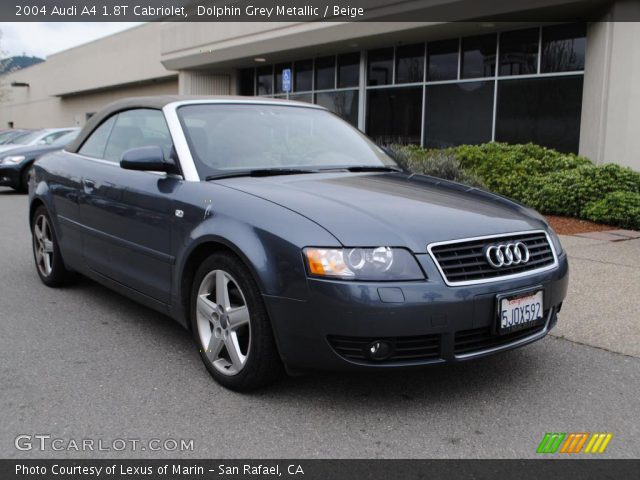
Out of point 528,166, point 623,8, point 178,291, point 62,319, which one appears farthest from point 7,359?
point 623,8

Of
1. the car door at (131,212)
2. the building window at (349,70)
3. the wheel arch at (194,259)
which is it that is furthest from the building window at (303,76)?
the wheel arch at (194,259)

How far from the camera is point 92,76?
35781 millimetres

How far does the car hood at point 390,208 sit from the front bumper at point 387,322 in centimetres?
21

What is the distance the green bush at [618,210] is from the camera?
9125 mm

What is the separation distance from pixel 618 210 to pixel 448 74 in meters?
7.42

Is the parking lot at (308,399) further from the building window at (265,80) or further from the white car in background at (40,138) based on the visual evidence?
the building window at (265,80)

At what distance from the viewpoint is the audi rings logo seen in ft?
10.5

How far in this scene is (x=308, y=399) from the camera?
11.1 ft

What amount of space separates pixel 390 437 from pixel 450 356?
46 cm

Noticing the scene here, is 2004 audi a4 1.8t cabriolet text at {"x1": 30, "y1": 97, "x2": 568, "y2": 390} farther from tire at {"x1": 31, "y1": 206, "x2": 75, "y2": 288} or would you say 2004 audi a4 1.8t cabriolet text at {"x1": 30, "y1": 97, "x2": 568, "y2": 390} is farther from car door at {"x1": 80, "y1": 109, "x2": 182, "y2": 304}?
tire at {"x1": 31, "y1": 206, "x2": 75, "y2": 288}

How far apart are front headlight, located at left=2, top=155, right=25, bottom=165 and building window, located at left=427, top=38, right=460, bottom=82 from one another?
9.66 m

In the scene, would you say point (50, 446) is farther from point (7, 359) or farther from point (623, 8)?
point (623, 8)
